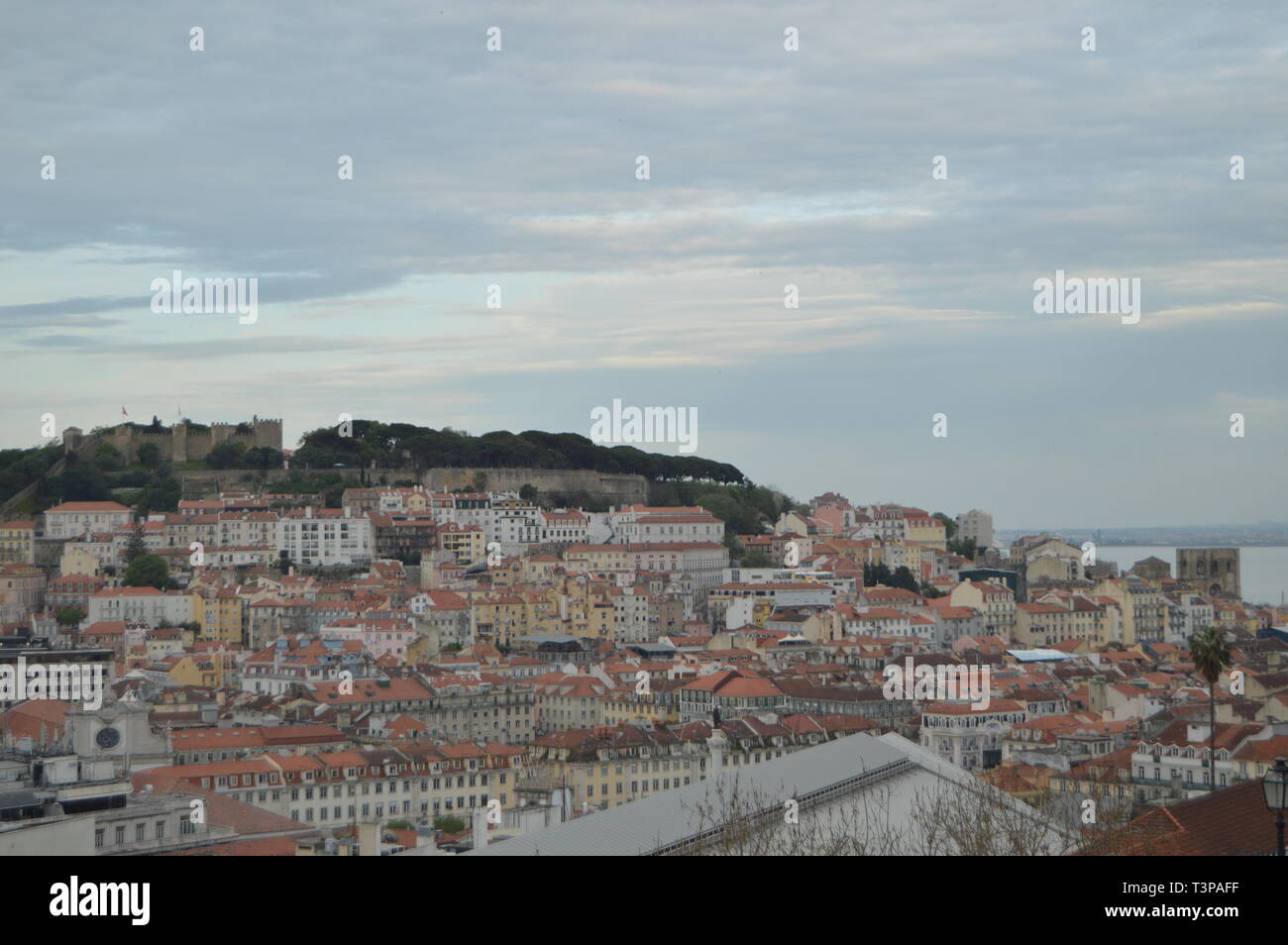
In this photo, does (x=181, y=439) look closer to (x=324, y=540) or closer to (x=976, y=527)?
(x=324, y=540)

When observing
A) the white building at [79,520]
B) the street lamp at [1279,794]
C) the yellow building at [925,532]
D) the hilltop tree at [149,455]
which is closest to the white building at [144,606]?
the white building at [79,520]

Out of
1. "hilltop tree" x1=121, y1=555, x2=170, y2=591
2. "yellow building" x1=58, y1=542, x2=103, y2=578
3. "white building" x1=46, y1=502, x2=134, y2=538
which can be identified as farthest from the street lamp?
"white building" x1=46, y1=502, x2=134, y2=538

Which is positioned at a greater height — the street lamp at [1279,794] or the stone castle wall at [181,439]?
the stone castle wall at [181,439]

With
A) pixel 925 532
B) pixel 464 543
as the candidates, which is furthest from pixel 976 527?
pixel 464 543

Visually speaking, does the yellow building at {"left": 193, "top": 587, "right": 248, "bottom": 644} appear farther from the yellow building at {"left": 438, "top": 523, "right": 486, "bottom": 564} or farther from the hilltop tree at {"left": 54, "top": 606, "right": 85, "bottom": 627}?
the yellow building at {"left": 438, "top": 523, "right": 486, "bottom": 564}

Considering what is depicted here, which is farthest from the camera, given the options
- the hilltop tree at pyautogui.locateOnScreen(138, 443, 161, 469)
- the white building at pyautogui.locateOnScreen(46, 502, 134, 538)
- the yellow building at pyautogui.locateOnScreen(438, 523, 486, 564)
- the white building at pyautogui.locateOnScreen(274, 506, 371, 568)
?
the hilltop tree at pyautogui.locateOnScreen(138, 443, 161, 469)

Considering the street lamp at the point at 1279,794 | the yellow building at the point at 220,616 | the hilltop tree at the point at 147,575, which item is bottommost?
the yellow building at the point at 220,616

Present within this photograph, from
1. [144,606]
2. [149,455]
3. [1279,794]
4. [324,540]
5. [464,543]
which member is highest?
[149,455]

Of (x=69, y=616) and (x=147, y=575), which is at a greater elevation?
(x=147, y=575)

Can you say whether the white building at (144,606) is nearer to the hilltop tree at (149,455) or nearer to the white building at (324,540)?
the white building at (324,540)

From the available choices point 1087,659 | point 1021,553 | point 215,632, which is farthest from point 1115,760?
point 1021,553

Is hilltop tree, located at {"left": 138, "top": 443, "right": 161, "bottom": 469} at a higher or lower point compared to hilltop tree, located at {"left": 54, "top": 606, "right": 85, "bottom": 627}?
higher

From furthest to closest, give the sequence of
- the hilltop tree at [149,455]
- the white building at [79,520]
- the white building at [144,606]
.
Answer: the hilltop tree at [149,455], the white building at [79,520], the white building at [144,606]
